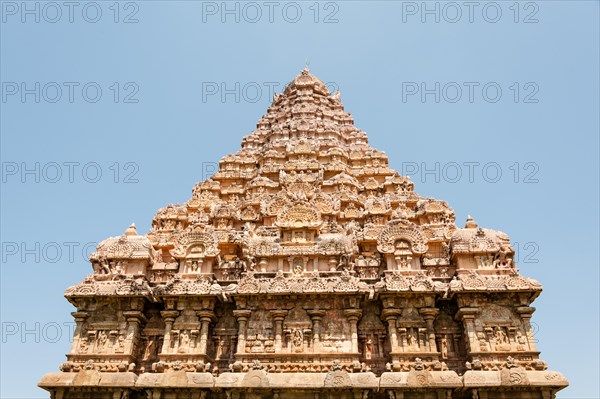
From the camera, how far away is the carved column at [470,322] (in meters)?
16.9

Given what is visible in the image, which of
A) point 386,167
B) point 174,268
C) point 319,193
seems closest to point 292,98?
point 386,167

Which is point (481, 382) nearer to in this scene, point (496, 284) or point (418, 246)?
point (496, 284)

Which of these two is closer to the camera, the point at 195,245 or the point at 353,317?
the point at 353,317

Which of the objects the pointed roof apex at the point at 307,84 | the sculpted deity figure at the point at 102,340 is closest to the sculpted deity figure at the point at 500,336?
the sculpted deity figure at the point at 102,340

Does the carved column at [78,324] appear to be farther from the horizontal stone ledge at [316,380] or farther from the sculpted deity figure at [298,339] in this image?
the sculpted deity figure at [298,339]

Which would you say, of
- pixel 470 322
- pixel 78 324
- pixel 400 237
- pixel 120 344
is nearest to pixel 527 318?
pixel 470 322

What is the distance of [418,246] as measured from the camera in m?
19.3

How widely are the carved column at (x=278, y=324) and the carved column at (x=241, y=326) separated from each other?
101 centimetres

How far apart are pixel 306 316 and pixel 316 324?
1.82ft

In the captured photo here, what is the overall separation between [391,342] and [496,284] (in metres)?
4.55

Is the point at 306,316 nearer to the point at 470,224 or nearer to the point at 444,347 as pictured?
the point at 444,347

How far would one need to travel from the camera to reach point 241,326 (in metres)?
17.8

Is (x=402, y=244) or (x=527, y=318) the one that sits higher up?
(x=402, y=244)

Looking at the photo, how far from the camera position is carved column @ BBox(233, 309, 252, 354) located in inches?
685
